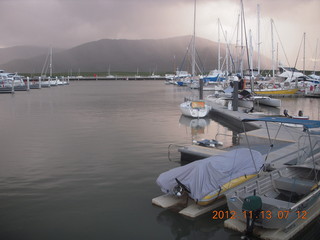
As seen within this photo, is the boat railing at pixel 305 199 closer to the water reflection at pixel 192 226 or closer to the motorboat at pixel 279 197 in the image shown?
the motorboat at pixel 279 197

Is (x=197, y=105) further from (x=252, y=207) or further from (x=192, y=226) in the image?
(x=252, y=207)

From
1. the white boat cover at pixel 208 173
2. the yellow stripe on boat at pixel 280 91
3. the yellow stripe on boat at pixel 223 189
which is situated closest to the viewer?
the yellow stripe on boat at pixel 223 189

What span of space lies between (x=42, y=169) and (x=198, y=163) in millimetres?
8274

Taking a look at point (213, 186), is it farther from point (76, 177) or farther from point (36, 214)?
point (76, 177)

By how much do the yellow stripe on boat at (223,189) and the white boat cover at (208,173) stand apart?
0.09 m

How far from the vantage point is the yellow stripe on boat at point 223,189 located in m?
10.6

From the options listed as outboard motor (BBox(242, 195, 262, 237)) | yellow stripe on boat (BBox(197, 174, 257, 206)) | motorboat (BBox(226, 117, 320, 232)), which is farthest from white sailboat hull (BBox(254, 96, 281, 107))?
outboard motor (BBox(242, 195, 262, 237))

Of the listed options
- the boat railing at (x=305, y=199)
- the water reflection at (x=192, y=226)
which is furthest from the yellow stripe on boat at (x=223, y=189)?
the boat railing at (x=305, y=199)

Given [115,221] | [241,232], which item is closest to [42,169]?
[115,221]

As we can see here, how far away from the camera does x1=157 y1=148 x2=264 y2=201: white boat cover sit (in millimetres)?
10758

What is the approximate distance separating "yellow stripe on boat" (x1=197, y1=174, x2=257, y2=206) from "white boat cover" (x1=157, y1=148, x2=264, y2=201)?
0.09 metres

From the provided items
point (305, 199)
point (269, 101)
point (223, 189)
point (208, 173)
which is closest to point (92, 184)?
Result: point (208, 173)

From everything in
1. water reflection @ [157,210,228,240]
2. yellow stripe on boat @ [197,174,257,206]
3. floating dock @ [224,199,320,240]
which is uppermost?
yellow stripe on boat @ [197,174,257,206]

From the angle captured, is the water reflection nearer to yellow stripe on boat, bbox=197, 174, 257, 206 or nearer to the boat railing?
yellow stripe on boat, bbox=197, 174, 257, 206
